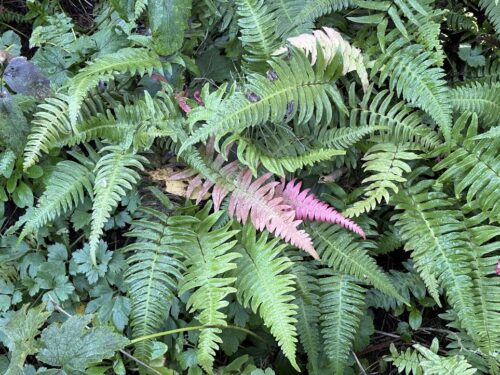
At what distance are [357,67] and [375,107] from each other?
235mm

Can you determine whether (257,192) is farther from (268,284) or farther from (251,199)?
(268,284)

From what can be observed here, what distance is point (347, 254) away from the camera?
2.54 meters

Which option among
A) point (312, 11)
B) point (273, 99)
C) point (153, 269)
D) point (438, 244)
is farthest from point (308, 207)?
point (312, 11)

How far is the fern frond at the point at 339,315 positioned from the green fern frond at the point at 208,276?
0.50m

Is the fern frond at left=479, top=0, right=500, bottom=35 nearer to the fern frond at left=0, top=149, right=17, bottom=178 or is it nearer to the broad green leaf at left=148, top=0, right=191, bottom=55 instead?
the broad green leaf at left=148, top=0, right=191, bottom=55

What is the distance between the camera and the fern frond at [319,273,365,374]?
249 centimetres

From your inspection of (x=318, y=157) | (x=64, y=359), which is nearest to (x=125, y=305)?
(x=64, y=359)

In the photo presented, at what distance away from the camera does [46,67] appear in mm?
2908

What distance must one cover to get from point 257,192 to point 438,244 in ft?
2.97

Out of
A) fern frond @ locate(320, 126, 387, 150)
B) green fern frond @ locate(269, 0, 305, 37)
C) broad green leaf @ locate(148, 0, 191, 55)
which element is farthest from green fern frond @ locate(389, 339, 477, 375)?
broad green leaf @ locate(148, 0, 191, 55)

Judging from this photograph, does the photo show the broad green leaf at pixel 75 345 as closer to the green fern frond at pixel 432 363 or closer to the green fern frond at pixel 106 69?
the green fern frond at pixel 106 69

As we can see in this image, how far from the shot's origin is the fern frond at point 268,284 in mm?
2283

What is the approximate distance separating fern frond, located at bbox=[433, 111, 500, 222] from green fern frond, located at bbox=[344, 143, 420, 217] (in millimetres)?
180

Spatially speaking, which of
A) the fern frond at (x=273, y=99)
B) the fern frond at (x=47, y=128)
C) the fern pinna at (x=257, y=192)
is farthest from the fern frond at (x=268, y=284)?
the fern frond at (x=47, y=128)
